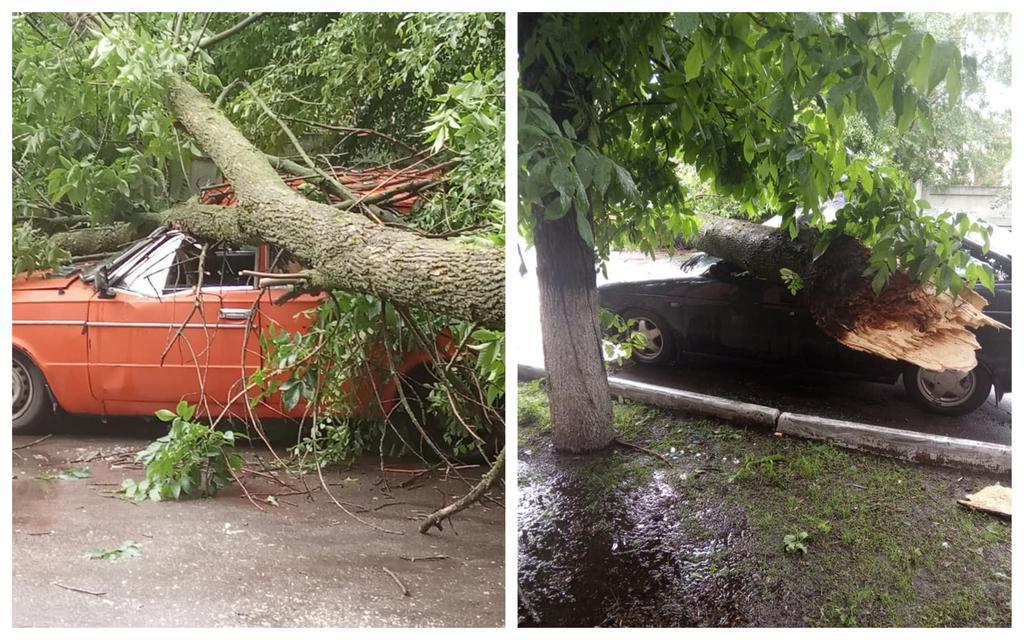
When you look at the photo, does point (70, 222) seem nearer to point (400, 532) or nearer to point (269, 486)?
point (269, 486)

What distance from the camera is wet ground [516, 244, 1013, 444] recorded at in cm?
232

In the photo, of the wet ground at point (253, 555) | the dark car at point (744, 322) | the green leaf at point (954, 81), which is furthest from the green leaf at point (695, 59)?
the wet ground at point (253, 555)

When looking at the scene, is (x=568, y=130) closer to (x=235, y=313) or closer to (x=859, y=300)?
(x=859, y=300)

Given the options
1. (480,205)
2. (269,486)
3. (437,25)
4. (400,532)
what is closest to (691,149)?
(480,205)

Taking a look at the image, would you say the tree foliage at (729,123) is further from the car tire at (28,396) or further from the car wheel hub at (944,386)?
the car tire at (28,396)

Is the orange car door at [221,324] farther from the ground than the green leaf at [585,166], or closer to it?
closer to it

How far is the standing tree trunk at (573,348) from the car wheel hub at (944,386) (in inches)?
31.9

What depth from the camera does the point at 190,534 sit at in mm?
2328

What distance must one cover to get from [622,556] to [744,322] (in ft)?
2.27

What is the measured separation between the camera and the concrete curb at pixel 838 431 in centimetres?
232

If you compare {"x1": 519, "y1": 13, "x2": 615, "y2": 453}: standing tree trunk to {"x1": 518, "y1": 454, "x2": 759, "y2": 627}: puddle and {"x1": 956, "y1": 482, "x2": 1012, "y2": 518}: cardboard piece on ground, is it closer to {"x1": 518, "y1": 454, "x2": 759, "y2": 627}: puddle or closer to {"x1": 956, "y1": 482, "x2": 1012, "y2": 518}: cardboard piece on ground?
{"x1": 518, "y1": 454, "x2": 759, "y2": 627}: puddle

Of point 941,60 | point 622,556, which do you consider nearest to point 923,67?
point 941,60

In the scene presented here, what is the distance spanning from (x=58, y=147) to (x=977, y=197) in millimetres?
2427

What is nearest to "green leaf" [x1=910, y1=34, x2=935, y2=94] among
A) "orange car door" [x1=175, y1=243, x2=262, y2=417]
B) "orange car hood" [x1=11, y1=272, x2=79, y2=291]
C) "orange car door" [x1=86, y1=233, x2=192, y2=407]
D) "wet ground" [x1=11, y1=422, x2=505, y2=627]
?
"wet ground" [x1=11, y1=422, x2=505, y2=627]
